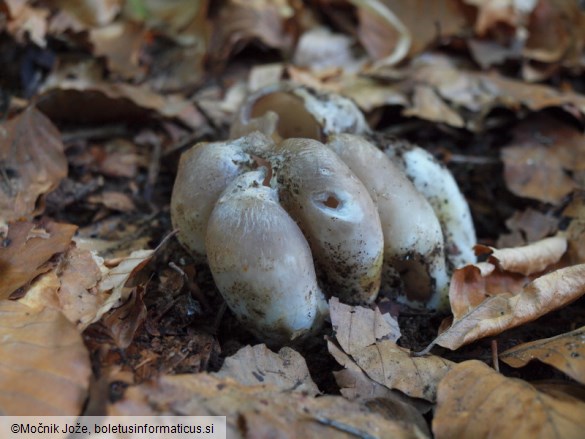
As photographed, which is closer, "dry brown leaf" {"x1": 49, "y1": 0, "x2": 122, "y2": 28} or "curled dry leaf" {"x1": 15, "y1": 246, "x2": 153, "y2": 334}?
"curled dry leaf" {"x1": 15, "y1": 246, "x2": 153, "y2": 334}

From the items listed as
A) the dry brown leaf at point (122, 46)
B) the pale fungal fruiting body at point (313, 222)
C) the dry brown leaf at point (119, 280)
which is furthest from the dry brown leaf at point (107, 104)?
the dry brown leaf at point (119, 280)

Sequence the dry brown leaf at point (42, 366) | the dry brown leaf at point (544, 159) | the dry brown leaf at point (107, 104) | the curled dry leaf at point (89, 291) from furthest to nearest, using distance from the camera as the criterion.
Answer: the dry brown leaf at point (107, 104)
the dry brown leaf at point (544, 159)
the curled dry leaf at point (89, 291)
the dry brown leaf at point (42, 366)

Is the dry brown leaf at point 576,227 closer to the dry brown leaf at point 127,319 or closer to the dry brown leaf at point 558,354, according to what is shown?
the dry brown leaf at point 558,354

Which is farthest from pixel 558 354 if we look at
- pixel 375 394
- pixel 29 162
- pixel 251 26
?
pixel 251 26

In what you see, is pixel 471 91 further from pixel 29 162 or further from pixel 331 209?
pixel 29 162

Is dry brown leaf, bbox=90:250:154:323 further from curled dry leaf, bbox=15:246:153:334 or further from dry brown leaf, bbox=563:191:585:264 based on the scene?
dry brown leaf, bbox=563:191:585:264

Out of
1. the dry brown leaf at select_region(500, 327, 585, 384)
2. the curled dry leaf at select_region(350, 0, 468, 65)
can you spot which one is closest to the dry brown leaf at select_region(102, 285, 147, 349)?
the dry brown leaf at select_region(500, 327, 585, 384)
